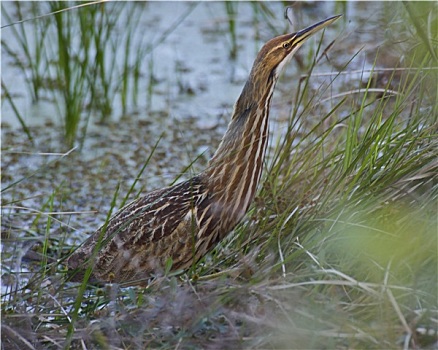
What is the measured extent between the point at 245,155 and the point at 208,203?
0.50 feet

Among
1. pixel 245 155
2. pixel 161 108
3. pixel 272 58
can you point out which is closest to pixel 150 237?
pixel 245 155

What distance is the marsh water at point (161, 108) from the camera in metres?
3.47

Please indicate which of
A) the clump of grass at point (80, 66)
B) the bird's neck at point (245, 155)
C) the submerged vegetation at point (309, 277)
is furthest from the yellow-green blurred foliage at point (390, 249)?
the clump of grass at point (80, 66)

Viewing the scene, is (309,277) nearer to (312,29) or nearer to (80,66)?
(312,29)

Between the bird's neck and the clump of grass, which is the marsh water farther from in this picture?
the bird's neck

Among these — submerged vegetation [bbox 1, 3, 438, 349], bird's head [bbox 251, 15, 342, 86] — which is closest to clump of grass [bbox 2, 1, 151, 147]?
submerged vegetation [bbox 1, 3, 438, 349]

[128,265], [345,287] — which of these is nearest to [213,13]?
[128,265]

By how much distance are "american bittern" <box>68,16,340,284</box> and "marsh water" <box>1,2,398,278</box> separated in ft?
1.59

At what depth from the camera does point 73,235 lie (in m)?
3.18

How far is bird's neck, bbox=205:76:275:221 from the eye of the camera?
2.51 m

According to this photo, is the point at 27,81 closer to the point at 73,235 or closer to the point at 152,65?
the point at 152,65

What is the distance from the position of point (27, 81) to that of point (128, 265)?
1671mm

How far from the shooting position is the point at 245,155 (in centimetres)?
253

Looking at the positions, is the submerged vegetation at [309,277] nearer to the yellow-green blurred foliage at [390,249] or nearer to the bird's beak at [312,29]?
the yellow-green blurred foliage at [390,249]
